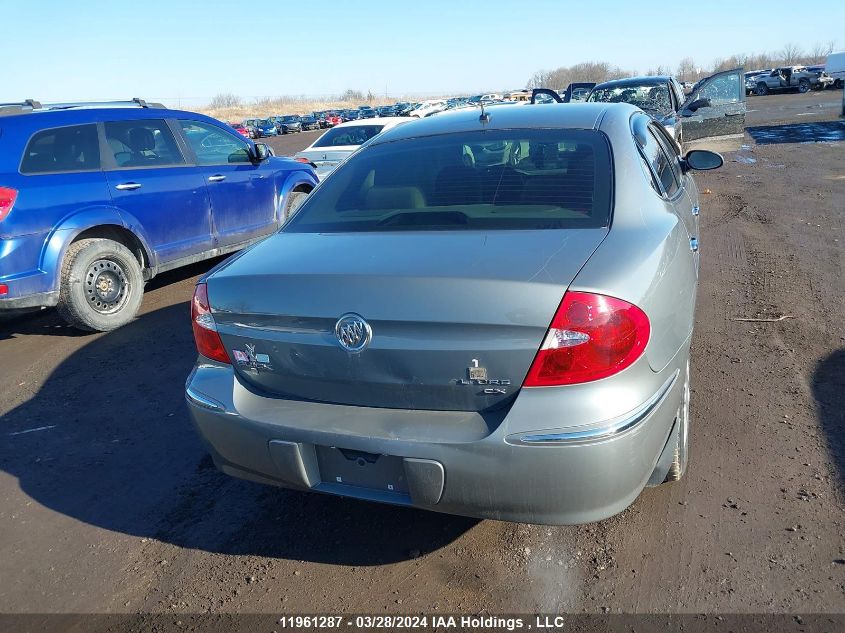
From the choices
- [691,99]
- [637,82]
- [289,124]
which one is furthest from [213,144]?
[289,124]

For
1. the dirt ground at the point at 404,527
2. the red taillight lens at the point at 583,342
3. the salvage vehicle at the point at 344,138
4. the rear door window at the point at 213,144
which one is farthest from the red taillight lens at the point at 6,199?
the salvage vehicle at the point at 344,138

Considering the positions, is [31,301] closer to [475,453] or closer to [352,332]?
[352,332]

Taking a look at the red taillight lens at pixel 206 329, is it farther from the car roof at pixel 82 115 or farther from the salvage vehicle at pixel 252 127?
the salvage vehicle at pixel 252 127

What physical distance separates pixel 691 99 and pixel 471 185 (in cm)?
1291

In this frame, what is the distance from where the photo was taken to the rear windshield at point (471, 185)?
9.46 feet

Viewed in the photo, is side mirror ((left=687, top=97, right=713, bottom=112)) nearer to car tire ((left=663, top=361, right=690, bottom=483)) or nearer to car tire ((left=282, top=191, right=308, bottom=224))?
car tire ((left=282, top=191, right=308, bottom=224))

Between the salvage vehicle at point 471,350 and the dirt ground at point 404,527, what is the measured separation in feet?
1.31

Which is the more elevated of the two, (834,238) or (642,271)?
(642,271)

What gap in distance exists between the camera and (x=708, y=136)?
15.2 metres

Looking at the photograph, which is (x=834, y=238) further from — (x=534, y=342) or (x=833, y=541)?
(x=534, y=342)

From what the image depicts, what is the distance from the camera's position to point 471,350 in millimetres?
2309

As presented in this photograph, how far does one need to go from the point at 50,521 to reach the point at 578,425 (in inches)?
101

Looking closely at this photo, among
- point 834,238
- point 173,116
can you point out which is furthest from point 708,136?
point 173,116

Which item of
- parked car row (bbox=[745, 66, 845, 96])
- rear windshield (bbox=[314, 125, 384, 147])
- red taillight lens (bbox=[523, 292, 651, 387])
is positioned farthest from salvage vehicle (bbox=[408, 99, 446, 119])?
parked car row (bbox=[745, 66, 845, 96])
